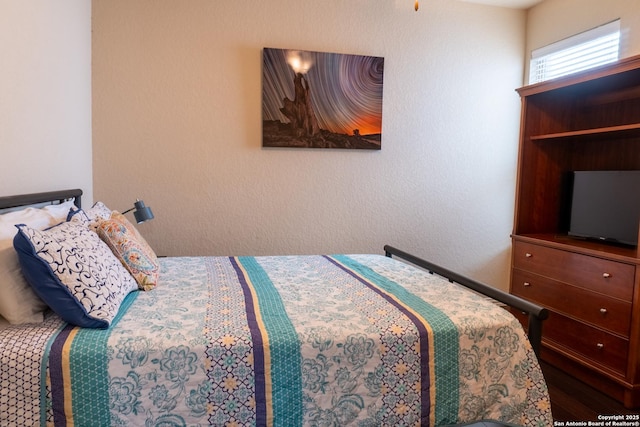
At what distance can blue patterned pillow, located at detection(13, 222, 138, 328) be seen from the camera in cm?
123

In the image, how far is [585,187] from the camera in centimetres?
263

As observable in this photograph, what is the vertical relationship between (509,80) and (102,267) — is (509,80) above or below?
above

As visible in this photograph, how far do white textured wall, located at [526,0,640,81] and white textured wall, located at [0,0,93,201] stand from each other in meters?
3.30

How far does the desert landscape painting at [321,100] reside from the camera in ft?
9.53

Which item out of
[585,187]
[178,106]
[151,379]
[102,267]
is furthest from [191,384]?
[585,187]

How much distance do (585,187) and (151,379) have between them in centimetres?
272

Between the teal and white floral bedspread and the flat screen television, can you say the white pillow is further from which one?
the flat screen television

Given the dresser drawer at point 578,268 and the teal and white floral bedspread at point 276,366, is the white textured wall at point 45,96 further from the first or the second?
the dresser drawer at point 578,268

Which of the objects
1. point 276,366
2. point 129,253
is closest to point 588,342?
point 276,366

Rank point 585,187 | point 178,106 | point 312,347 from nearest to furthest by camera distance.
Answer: point 312,347
point 585,187
point 178,106

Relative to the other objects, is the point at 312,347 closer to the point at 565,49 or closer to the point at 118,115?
the point at 118,115

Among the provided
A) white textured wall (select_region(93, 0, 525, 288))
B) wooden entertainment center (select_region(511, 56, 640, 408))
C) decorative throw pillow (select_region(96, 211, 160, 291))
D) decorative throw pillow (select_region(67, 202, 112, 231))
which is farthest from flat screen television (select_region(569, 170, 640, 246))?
decorative throw pillow (select_region(67, 202, 112, 231))

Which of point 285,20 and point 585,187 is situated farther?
point 285,20

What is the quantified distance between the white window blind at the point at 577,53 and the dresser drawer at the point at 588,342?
1786mm
